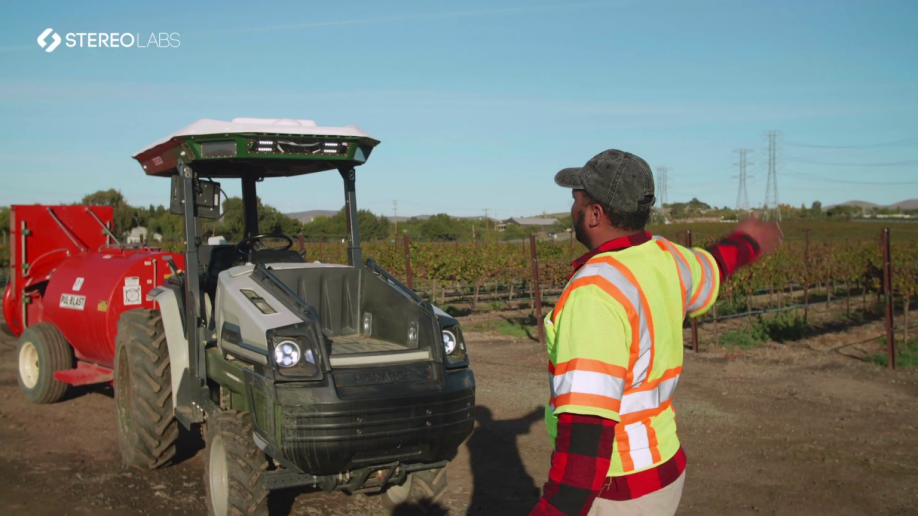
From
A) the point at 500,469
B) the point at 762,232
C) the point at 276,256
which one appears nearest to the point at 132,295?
the point at 276,256

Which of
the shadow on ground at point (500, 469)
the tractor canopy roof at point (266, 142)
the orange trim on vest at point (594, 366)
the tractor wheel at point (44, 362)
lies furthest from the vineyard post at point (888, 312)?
the tractor wheel at point (44, 362)

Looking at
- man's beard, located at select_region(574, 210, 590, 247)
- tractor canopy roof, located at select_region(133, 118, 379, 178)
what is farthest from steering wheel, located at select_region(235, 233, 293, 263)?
man's beard, located at select_region(574, 210, 590, 247)

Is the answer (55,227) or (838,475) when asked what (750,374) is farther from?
(55,227)

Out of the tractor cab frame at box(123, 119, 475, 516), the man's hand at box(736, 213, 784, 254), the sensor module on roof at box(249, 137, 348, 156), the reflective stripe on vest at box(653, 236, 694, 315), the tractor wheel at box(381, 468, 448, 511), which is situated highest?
the sensor module on roof at box(249, 137, 348, 156)

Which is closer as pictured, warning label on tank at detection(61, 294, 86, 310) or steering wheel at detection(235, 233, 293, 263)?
steering wheel at detection(235, 233, 293, 263)

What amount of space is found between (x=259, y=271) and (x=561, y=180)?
9.74 feet

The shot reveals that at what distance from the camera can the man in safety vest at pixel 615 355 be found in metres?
1.89

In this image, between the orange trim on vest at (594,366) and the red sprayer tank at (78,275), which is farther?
the red sprayer tank at (78,275)

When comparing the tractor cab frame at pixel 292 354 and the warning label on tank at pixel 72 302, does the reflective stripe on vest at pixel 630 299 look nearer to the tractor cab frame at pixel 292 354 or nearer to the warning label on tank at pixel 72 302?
the tractor cab frame at pixel 292 354

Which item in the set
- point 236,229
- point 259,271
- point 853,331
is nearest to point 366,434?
point 259,271

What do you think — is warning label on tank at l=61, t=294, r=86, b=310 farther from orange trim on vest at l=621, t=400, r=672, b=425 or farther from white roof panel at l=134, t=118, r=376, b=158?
orange trim on vest at l=621, t=400, r=672, b=425

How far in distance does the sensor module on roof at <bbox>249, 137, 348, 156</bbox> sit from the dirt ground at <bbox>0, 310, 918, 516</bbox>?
2.53 metres

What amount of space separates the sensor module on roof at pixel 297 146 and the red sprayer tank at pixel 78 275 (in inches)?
124

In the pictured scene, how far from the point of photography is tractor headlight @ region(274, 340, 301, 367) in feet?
13.3
